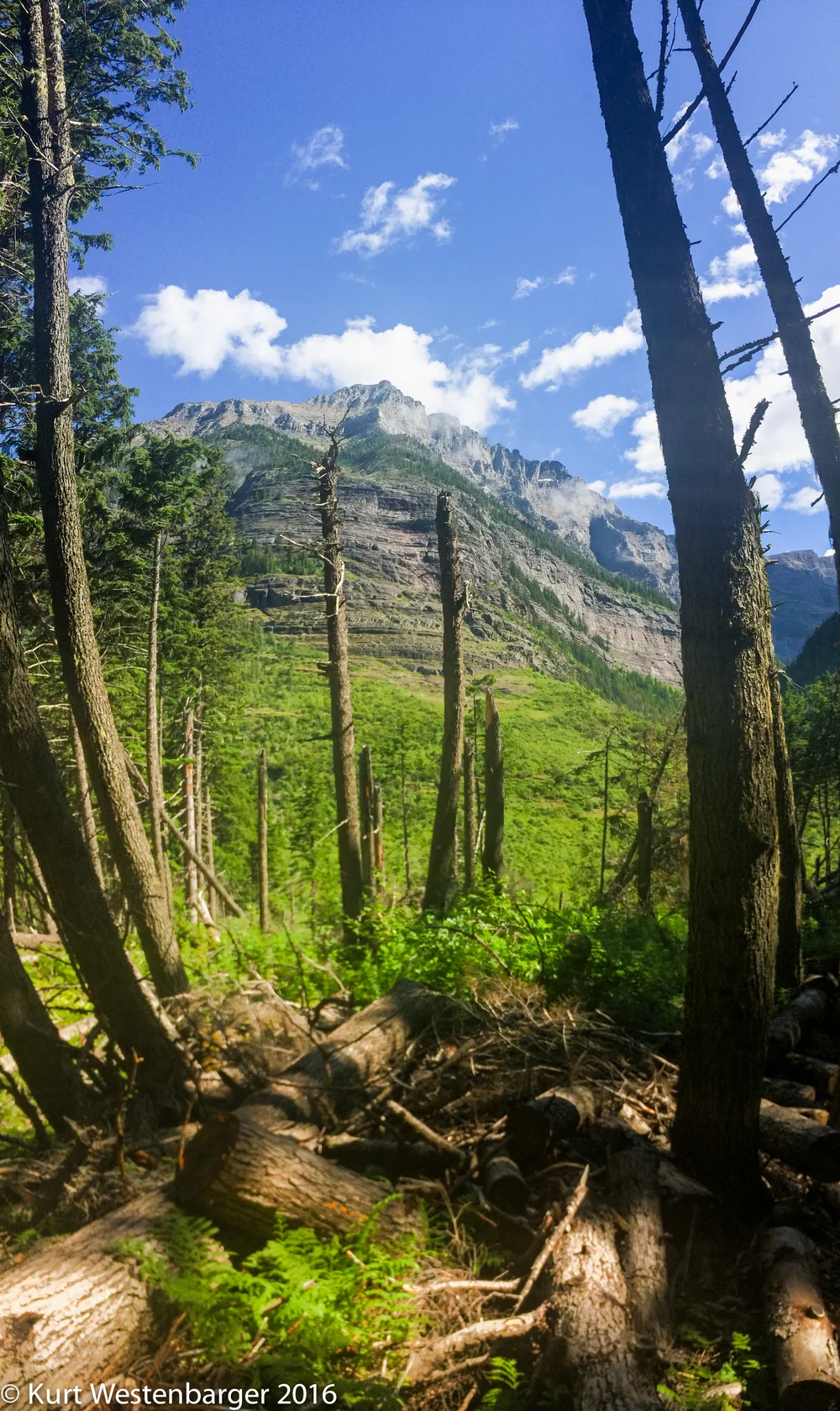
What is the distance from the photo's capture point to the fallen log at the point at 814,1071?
5129 millimetres

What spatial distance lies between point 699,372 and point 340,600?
32.3 ft

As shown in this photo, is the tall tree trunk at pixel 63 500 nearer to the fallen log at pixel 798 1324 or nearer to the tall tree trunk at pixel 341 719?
the tall tree trunk at pixel 341 719

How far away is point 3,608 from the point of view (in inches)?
206

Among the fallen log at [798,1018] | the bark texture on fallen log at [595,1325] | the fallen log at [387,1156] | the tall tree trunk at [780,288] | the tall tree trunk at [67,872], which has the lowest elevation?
the fallen log at [798,1018]

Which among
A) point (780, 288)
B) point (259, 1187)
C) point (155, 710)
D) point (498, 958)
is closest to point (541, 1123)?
point (259, 1187)

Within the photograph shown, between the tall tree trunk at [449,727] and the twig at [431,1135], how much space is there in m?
7.79

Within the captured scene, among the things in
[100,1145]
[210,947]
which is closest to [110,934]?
[100,1145]

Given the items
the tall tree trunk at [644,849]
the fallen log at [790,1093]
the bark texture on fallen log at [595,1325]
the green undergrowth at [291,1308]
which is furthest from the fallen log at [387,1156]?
the tall tree trunk at [644,849]

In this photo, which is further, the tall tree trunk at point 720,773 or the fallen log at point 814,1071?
the fallen log at point 814,1071

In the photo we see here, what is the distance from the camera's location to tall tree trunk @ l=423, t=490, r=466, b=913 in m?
12.4

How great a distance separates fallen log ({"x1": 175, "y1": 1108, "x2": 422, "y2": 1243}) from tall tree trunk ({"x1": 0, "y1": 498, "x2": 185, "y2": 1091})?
1.91 m

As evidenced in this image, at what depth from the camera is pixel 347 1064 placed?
497cm

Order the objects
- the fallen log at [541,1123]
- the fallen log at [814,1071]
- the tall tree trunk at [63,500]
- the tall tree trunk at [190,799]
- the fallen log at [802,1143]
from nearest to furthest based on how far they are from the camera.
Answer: the fallen log at [802,1143], the fallen log at [541,1123], the fallen log at [814,1071], the tall tree trunk at [63,500], the tall tree trunk at [190,799]

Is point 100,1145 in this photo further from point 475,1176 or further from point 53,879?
point 475,1176
